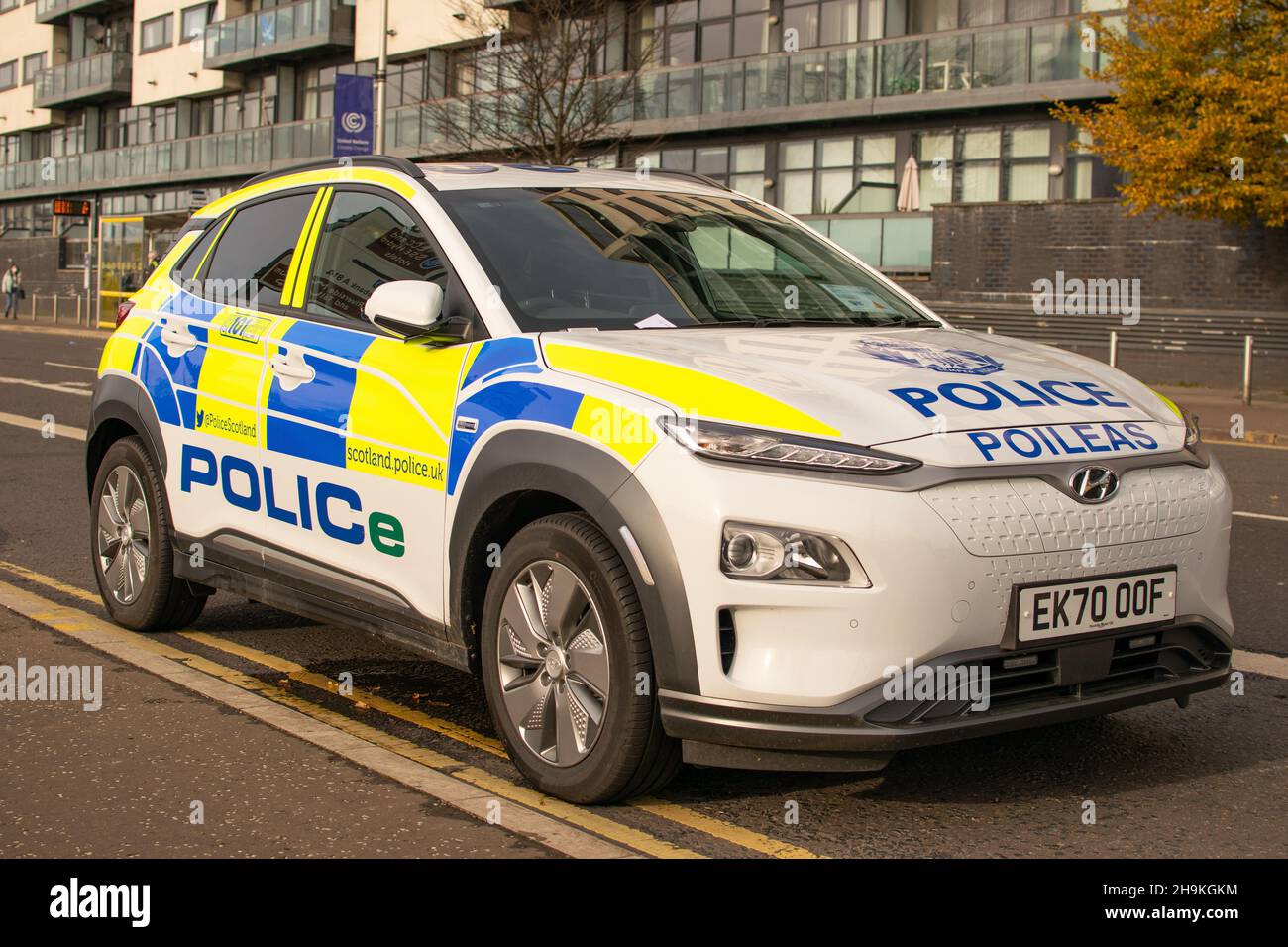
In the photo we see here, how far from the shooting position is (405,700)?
18.3ft

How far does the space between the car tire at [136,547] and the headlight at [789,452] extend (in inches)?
122

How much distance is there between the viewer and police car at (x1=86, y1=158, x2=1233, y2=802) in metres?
3.87

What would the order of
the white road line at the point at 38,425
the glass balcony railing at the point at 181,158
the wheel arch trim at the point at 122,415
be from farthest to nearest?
the glass balcony railing at the point at 181,158, the white road line at the point at 38,425, the wheel arch trim at the point at 122,415

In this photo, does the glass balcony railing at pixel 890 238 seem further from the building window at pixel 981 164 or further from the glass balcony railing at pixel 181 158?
the glass balcony railing at pixel 181 158

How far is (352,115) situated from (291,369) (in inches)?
969

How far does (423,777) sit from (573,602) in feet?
2.49

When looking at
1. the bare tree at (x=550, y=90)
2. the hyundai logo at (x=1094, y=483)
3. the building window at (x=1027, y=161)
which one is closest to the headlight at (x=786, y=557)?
the hyundai logo at (x=1094, y=483)

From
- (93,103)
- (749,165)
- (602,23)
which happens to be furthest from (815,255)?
(93,103)

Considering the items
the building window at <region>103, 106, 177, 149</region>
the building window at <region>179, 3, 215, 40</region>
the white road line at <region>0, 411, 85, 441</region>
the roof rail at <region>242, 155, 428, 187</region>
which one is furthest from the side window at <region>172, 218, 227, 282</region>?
the building window at <region>103, 106, 177, 149</region>

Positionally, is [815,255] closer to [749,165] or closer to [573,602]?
[573,602]

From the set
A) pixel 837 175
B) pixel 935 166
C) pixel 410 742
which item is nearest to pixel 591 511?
pixel 410 742

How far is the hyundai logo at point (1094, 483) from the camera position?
404 cm

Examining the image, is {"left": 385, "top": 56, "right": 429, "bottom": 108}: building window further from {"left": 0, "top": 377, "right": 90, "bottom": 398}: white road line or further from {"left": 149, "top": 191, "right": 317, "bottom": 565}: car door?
{"left": 149, "top": 191, "right": 317, "bottom": 565}: car door
